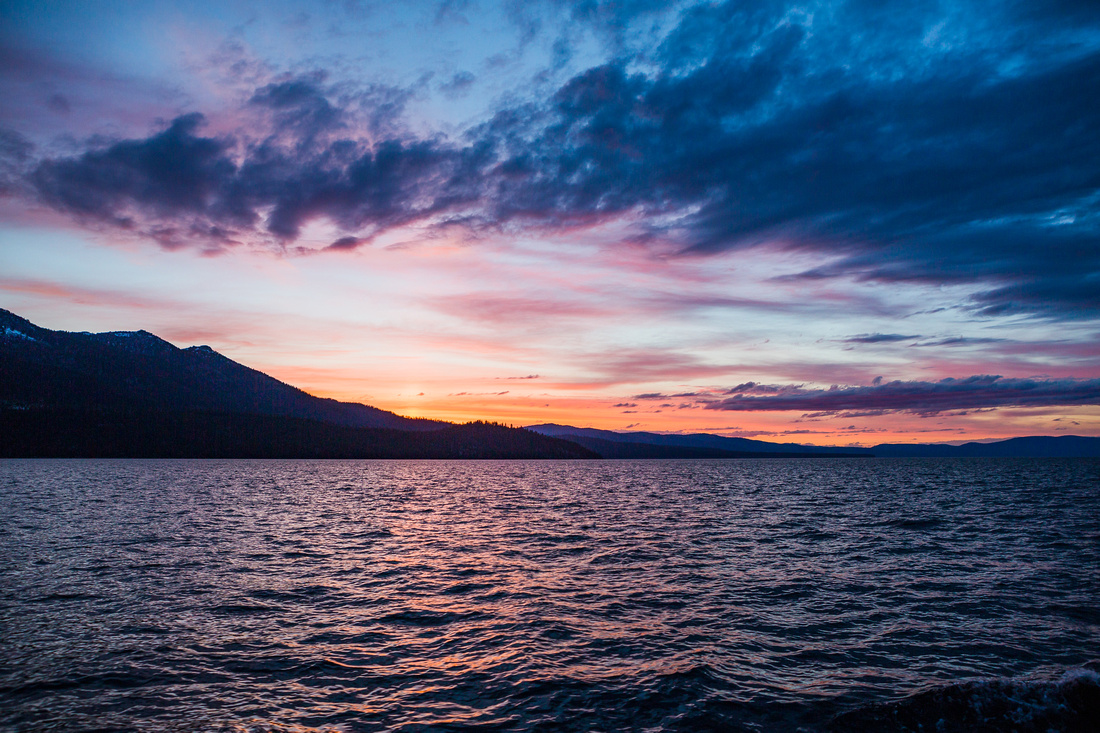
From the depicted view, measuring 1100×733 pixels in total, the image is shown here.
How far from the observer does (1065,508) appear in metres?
68.2

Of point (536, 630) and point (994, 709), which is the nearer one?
point (994, 709)

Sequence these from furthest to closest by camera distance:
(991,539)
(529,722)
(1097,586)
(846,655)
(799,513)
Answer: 1. (799,513)
2. (991,539)
3. (1097,586)
4. (846,655)
5. (529,722)

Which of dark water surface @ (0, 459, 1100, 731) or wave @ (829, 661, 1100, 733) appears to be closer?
wave @ (829, 661, 1100, 733)

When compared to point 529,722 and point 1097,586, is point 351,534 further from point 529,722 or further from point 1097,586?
point 1097,586

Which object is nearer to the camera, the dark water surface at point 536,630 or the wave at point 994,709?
the wave at point 994,709

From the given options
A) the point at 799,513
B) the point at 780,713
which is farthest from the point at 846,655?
the point at 799,513

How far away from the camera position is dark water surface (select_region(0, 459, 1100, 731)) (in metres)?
14.7

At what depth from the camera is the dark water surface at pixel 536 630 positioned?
48.3 feet

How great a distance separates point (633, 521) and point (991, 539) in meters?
29.0

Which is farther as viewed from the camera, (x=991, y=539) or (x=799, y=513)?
(x=799, y=513)

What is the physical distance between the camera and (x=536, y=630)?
68.8 ft

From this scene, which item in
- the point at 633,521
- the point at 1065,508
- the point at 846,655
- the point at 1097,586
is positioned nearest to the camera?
the point at 846,655

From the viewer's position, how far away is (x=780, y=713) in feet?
48.1

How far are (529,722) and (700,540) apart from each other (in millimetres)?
31498
